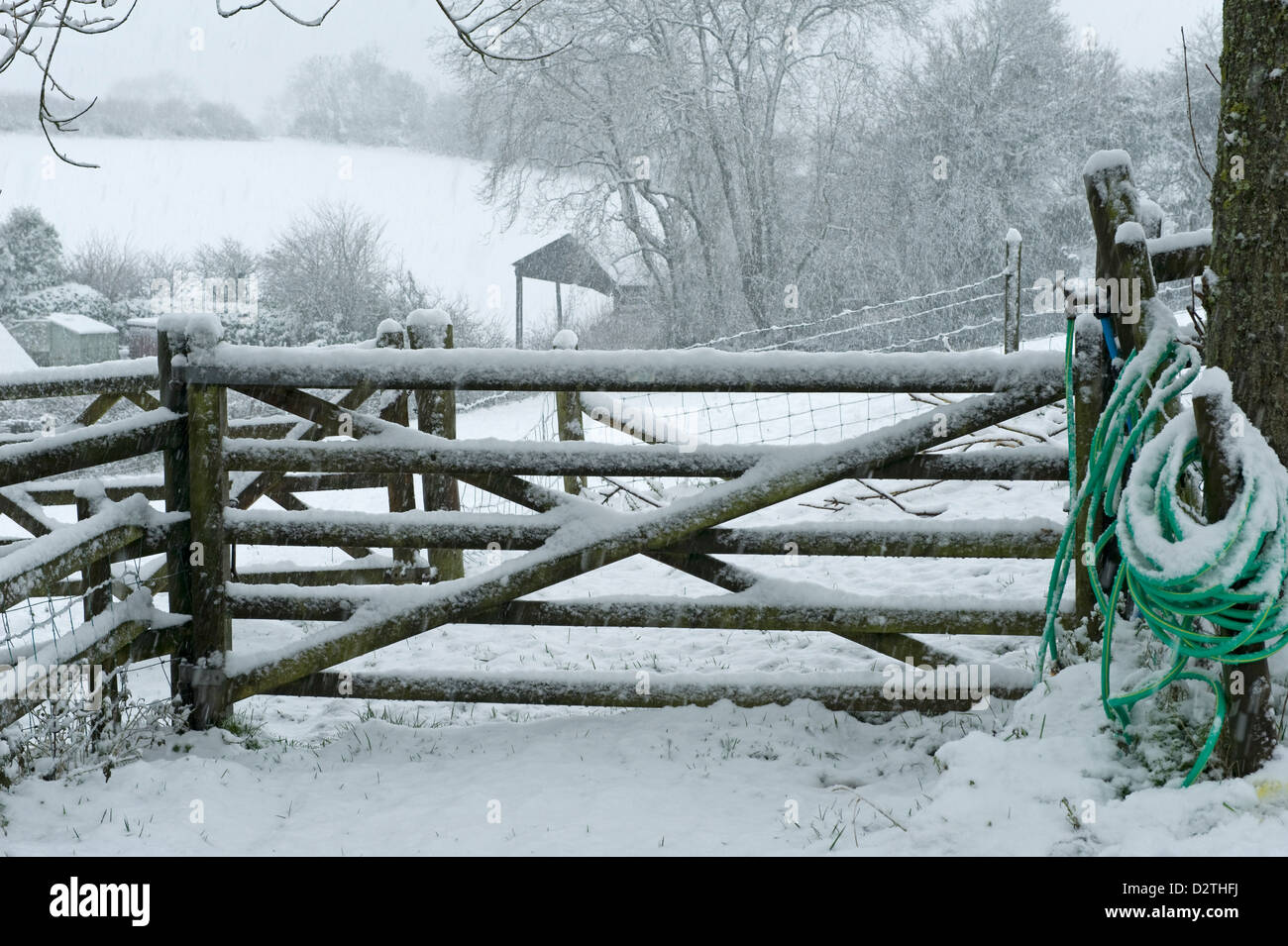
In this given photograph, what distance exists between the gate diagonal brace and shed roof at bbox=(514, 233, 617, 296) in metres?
21.7

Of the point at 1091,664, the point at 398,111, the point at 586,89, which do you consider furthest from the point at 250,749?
the point at 398,111

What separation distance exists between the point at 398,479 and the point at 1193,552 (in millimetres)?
4912

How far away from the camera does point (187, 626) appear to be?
3.73m

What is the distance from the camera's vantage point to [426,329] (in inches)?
236

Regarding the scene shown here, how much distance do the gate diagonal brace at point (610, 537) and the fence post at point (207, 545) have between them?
3.2 inches

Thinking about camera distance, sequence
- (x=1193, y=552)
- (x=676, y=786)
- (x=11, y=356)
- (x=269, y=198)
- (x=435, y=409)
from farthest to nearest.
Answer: (x=269, y=198), (x=11, y=356), (x=435, y=409), (x=676, y=786), (x=1193, y=552)

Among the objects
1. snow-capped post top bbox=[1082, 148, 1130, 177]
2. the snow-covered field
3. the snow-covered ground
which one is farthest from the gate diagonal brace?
the snow-covered field

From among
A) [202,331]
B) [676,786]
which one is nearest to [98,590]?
[202,331]

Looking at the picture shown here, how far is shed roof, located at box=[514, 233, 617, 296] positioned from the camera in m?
25.1

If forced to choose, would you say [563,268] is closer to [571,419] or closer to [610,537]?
[571,419]

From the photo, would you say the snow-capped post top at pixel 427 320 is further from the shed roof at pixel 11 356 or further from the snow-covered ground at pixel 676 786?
the shed roof at pixel 11 356

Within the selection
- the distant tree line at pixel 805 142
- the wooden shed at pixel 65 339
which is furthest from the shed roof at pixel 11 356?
the distant tree line at pixel 805 142

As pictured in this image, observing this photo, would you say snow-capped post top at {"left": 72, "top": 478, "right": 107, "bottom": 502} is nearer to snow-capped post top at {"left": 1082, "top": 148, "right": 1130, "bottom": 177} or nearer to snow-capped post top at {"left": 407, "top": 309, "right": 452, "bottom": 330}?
snow-capped post top at {"left": 407, "top": 309, "right": 452, "bottom": 330}

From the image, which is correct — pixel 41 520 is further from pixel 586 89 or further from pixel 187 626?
pixel 586 89
